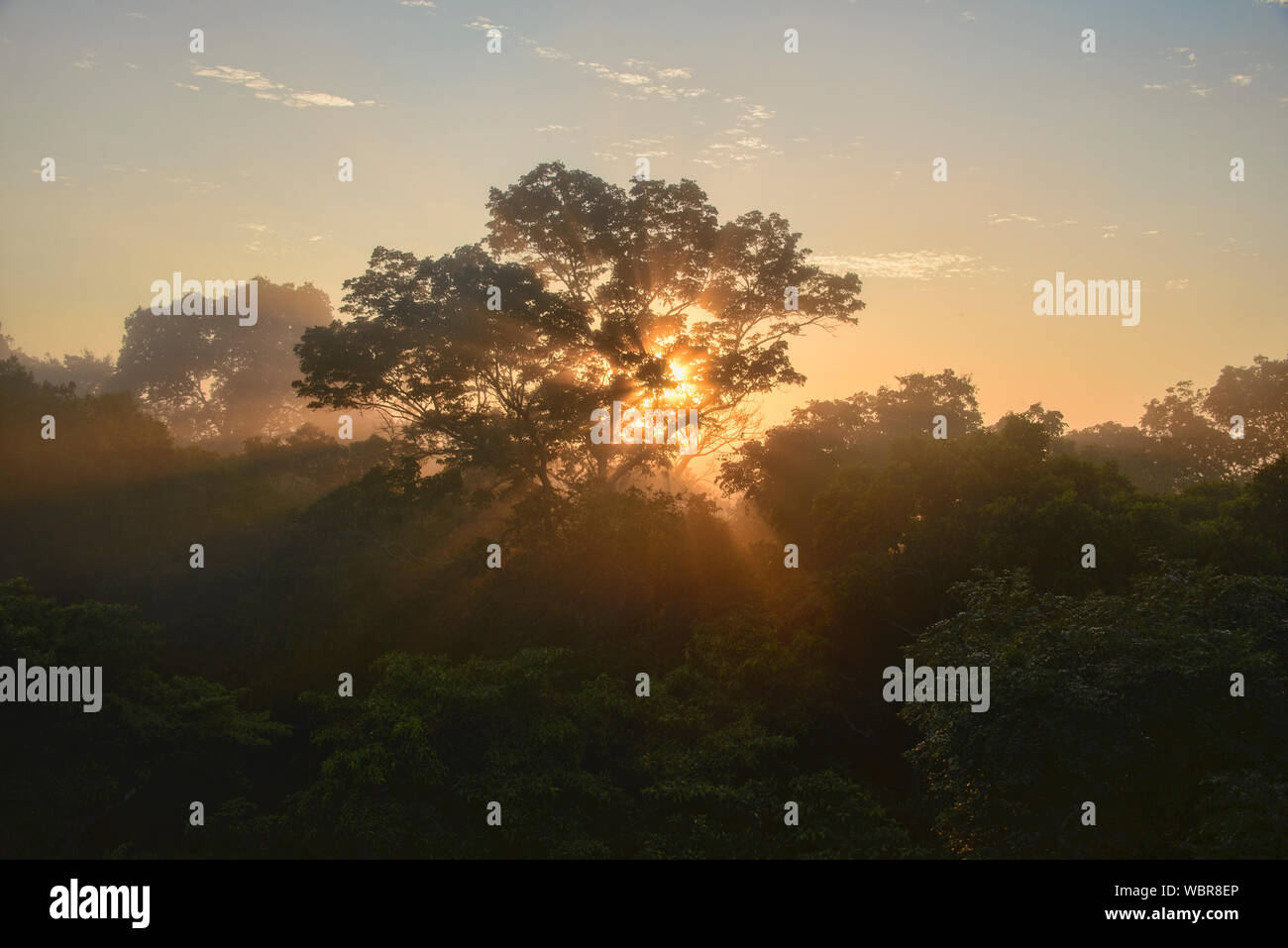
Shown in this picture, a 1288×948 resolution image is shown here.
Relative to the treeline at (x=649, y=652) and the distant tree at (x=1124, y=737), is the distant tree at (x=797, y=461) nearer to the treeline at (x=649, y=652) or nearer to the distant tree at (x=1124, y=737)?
the treeline at (x=649, y=652)

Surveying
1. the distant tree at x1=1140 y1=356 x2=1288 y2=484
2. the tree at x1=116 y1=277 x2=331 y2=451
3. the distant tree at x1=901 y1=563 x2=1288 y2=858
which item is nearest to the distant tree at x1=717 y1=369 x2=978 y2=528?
the distant tree at x1=901 y1=563 x2=1288 y2=858

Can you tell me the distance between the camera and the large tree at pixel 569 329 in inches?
1001

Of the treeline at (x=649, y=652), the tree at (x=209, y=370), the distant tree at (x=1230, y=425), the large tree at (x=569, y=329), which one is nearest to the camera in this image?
the treeline at (x=649, y=652)

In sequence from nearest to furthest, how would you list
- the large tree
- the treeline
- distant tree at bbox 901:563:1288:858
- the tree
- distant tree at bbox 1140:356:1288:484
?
distant tree at bbox 901:563:1288:858 < the treeline < the large tree < distant tree at bbox 1140:356:1288:484 < the tree

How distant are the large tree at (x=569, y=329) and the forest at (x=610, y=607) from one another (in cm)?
12

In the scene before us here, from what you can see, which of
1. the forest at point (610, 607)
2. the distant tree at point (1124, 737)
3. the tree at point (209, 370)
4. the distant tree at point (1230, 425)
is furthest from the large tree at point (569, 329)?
the tree at point (209, 370)

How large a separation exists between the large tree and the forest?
0.38 feet

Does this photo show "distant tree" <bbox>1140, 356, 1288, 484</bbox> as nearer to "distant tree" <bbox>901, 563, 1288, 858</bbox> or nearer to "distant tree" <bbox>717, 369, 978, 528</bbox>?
"distant tree" <bbox>717, 369, 978, 528</bbox>

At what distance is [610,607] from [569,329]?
8.03m

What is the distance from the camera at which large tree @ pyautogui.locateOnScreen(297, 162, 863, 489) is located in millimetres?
25438

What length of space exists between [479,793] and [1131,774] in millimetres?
9282

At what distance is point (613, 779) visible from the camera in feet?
54.1
